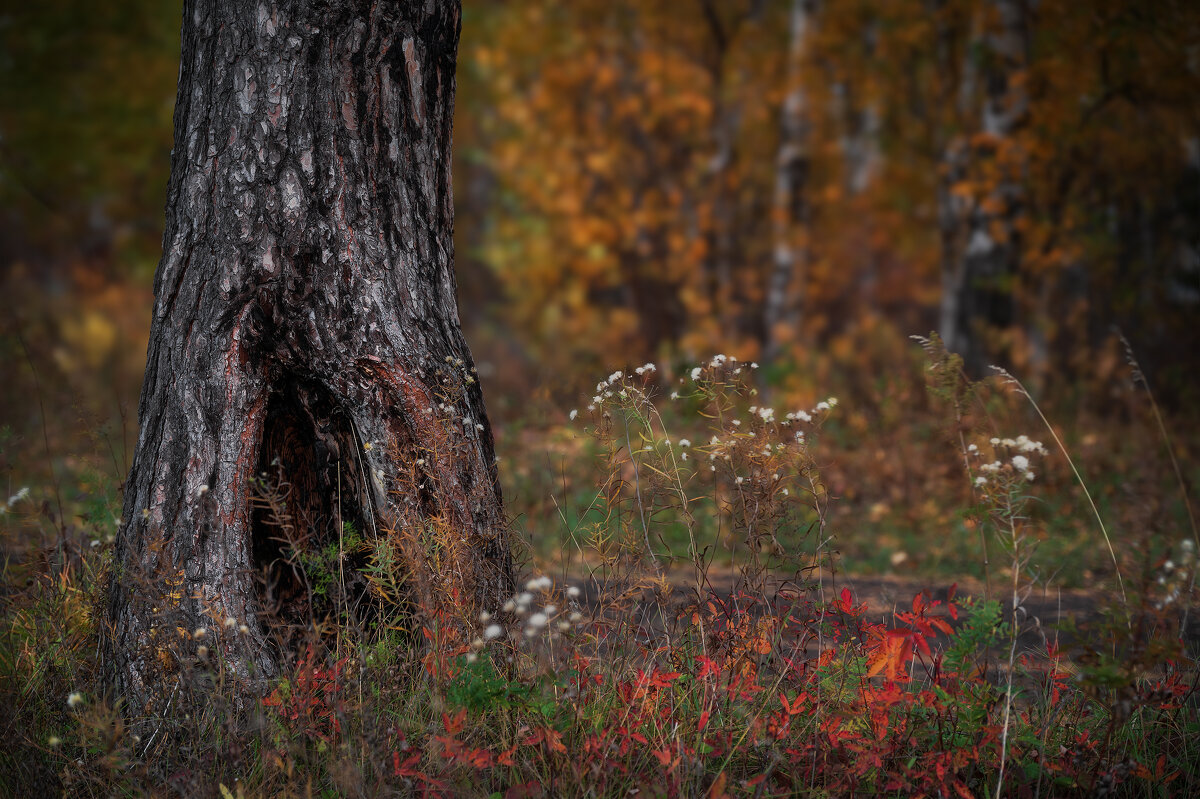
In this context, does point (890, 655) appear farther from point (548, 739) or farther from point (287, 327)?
point (287, 327)

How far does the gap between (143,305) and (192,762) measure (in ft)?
44.8

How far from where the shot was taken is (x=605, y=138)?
11.1 metres

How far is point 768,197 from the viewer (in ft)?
44.1

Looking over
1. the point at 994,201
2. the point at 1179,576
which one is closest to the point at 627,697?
the point at 1179,576

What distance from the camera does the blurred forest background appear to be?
24.3 feet

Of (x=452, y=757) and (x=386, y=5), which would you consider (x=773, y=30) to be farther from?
(x=452, y=757)

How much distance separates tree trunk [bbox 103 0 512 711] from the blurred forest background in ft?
6.79

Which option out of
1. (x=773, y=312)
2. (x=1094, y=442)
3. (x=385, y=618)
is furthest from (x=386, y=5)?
(x=773, y=312)

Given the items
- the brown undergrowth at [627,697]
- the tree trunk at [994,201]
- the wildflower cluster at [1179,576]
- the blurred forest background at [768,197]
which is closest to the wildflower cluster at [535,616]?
the brown undergrowth at [627,697]

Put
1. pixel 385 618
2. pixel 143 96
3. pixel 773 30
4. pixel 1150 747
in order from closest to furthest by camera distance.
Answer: pixel 1150 747
pixel 385 618
pixel 143 96
pixel 773 30

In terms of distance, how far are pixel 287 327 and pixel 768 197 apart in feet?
37.8

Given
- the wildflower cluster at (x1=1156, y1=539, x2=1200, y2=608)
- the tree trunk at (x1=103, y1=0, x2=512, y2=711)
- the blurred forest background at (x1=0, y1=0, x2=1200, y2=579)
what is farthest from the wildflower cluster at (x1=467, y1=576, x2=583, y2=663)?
the blurred forest background at (x1=0, y1=0, x2=1200, y2=579)

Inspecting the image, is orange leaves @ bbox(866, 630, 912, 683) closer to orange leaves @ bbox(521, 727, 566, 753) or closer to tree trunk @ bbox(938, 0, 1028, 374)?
orange leaves @ bbox(521, 727, 566, 753)

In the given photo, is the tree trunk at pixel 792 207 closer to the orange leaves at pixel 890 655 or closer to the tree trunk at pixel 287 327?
the tree trunk at pixel 287 327
